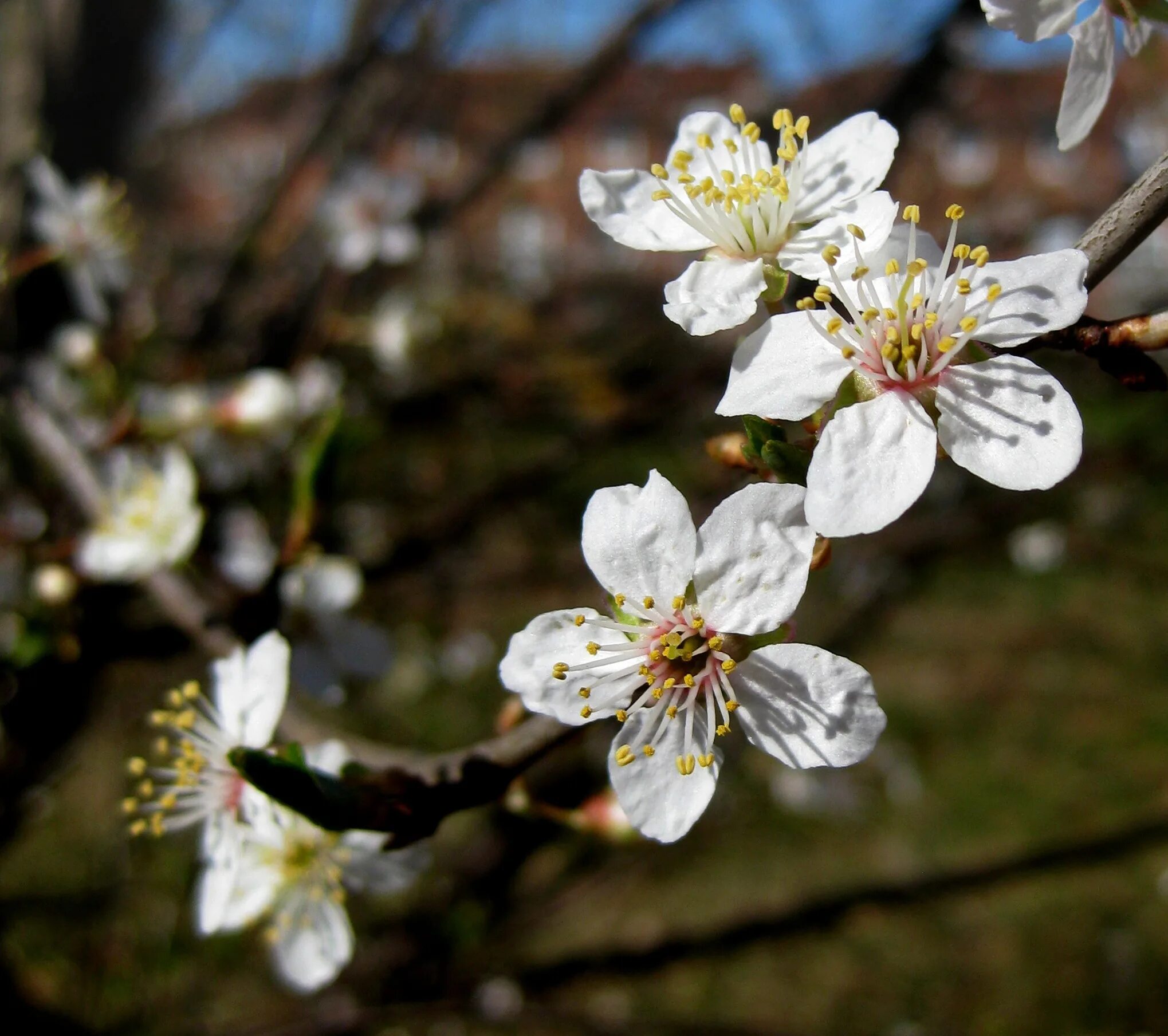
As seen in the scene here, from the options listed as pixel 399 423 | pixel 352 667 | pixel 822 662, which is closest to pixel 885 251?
pixel 822 662

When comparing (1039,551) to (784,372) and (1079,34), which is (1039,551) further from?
(784,372)

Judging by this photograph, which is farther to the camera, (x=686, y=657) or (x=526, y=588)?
(x=526, y=588)

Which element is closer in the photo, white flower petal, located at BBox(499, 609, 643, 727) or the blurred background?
white flower petal, located at BBox(499, 609, 643, 727)

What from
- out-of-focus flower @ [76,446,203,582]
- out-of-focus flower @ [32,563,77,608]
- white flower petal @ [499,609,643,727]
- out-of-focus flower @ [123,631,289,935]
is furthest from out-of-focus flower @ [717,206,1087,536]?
out-of-focus flower @ [32,563,77,608]

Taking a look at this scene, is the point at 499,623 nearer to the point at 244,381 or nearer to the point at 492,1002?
the point at 492,1002

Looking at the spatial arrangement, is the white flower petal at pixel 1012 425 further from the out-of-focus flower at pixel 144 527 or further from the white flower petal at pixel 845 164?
the out-of-focus flower at pixel 144 527

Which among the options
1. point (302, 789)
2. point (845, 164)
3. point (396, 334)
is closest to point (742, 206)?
point (845, 164)

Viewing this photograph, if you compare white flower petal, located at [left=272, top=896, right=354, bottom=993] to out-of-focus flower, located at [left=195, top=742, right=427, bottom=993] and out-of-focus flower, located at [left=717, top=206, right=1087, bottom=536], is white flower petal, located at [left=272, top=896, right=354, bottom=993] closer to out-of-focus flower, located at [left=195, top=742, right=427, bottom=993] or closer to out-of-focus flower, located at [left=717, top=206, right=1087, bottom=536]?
out-of-focus flower, located at [left=195, top=742, right=427, bottom=993]
